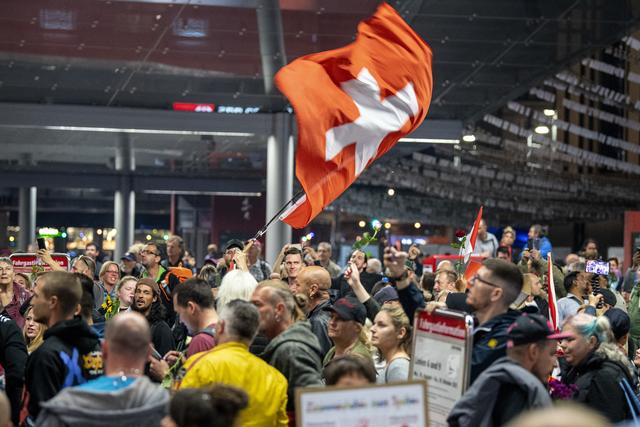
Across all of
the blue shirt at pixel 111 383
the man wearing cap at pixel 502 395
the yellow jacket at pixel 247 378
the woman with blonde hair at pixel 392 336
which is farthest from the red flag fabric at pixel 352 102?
the blue shirt at pixel 111 383

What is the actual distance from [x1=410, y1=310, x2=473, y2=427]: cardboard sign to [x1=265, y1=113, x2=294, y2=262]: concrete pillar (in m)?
17.0

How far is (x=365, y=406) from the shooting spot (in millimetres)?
5078

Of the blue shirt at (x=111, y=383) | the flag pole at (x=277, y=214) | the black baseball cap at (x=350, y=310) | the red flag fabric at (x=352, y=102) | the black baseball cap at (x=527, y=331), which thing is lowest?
the blue shirt at (x=111, y=383)

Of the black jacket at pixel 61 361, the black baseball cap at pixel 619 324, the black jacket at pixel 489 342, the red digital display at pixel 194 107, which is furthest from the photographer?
the red digital display at pixel 194 107

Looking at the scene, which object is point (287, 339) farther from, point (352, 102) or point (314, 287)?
point (352, 102)

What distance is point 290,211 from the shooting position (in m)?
9.23

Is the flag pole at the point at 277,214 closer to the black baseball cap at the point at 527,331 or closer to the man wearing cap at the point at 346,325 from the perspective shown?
the man wearing cap at the point at 346,325

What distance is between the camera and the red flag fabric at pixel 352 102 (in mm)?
9039

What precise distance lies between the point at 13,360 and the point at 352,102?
11.2 feet

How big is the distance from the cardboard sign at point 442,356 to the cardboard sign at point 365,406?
0.75 metres

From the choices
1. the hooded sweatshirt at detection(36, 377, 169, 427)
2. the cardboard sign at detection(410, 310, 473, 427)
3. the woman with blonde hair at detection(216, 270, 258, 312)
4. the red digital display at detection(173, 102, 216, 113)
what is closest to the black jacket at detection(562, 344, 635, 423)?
the cardboard sign at detection(410, 310, 473, 427)

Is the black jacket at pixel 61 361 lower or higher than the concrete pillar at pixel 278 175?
lower

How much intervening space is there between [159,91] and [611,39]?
27.2 ft

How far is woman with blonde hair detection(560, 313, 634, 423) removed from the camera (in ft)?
23.0
